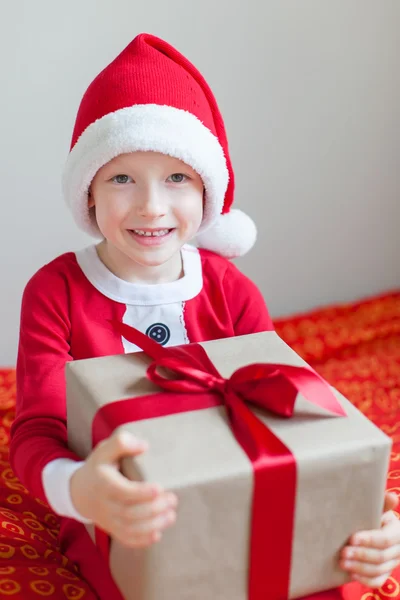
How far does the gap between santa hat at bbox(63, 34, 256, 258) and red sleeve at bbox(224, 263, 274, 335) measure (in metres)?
0.12

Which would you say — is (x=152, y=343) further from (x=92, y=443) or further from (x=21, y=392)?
(x=21, y=392)

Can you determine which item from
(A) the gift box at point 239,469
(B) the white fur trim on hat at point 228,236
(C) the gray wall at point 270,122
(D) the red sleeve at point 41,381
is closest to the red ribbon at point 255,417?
(A) the gift box at point 239,469

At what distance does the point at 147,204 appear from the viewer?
3.38 feet

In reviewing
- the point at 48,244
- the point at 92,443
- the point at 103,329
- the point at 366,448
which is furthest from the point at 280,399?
the point at 48,244

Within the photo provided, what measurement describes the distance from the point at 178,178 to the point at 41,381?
320 mm

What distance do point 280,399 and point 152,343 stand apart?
0.18 meters

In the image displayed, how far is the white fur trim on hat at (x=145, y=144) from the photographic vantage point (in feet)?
3.36

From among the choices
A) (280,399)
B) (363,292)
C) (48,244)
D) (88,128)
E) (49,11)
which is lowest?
(363,292)

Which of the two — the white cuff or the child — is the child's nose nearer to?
the child

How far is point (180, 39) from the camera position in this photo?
1.75 metres

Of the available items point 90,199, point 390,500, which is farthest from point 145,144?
point 390,500

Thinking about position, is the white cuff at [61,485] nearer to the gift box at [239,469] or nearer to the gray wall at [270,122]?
the gift box at [239,469]

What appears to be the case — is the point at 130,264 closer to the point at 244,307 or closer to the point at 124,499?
the point at 244,307

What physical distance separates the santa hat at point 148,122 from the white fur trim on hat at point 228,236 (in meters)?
0.12
